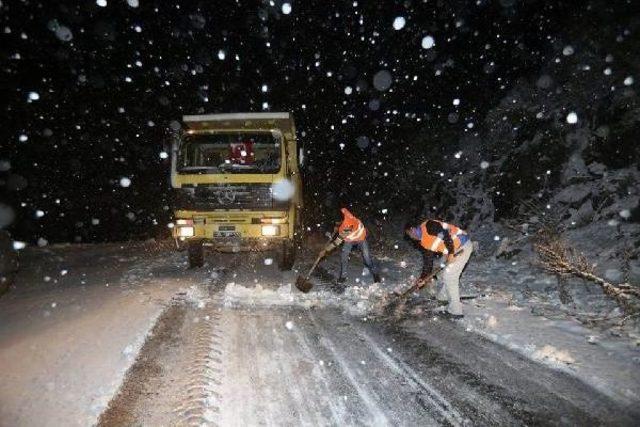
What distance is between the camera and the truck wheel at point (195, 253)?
8655 millimetres

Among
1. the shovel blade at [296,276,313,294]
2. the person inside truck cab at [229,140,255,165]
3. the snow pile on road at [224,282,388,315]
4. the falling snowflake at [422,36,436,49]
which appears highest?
the falling snowflake at [422,36,436,49]

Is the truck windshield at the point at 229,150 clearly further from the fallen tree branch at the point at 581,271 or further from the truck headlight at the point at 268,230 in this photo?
the fallen tree branch at the point at 581,271

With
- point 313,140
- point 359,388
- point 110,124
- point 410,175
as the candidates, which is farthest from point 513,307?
point 110,124

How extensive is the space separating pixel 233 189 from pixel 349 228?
2253mm

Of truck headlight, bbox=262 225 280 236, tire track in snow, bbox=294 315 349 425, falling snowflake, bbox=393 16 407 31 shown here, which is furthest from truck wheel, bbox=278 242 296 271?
falling snowflake, bbox=393 16 407 31

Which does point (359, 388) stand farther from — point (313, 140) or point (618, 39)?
point (313, 140)

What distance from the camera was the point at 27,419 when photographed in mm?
3299

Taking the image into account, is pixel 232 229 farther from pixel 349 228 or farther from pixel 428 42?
pixel 428 42

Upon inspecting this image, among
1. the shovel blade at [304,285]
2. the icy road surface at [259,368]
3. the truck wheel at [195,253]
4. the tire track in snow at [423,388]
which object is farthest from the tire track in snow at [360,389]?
the truck wheel at [195,253]

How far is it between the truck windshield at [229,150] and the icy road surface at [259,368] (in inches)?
106

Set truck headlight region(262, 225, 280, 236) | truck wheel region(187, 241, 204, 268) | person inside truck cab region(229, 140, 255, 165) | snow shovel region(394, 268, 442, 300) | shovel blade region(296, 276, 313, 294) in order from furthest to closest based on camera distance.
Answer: truck wheel region(187, 241, 204, 268)
person inside truck cab region(229, 140, 255, 165)
truck headlight region(262, 225, 280, 236)
shovel blade region(296, 276, 313, 294)
snow shovel region(394, 268, 442, 300)

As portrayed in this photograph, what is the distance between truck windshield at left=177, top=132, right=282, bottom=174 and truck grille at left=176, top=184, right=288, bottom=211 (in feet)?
1.55

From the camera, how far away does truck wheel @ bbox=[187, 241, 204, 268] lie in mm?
8655

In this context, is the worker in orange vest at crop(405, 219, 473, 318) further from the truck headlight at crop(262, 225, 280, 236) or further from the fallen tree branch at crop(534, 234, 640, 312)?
the truck headlight at crop(262, 225, 280, 236)
